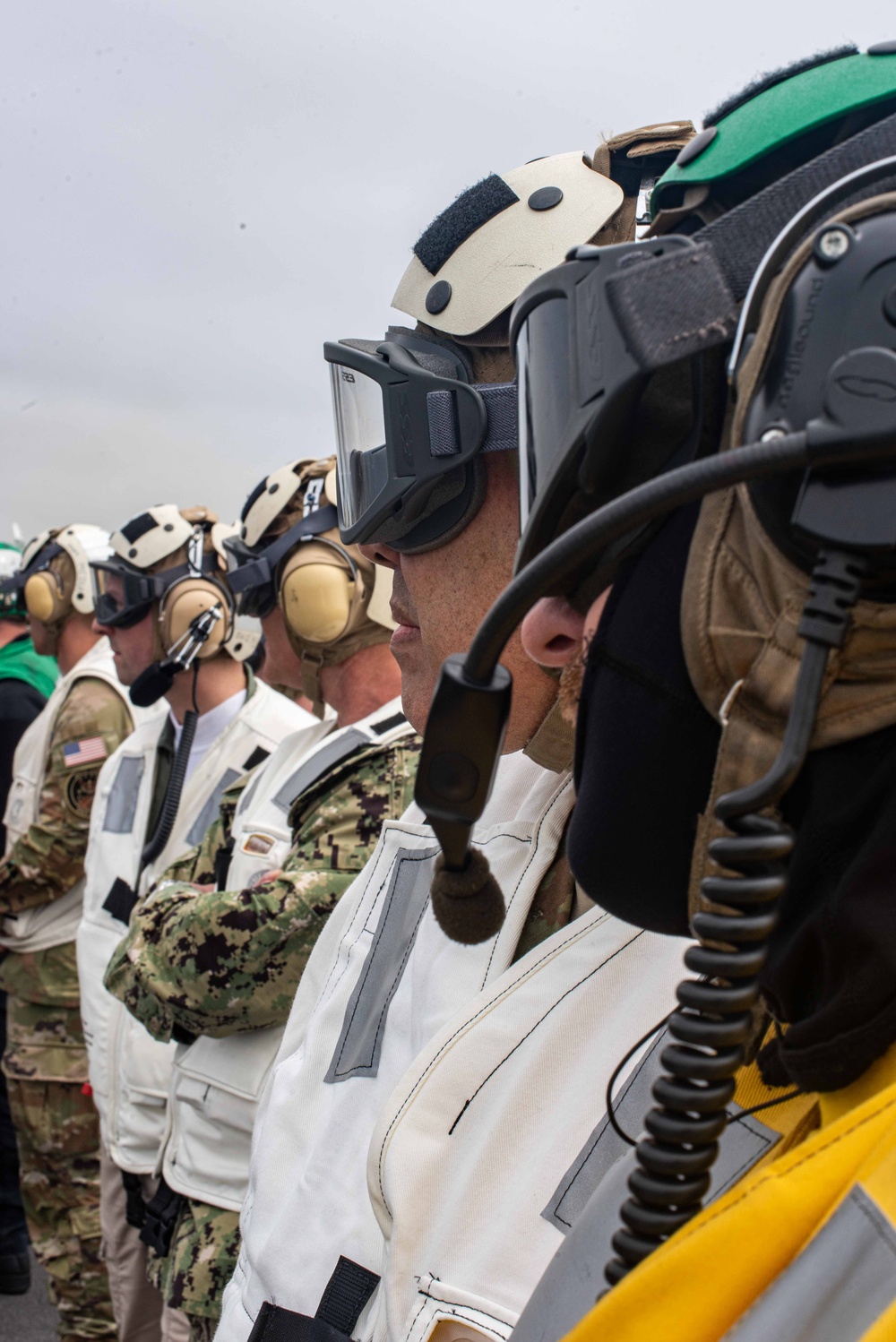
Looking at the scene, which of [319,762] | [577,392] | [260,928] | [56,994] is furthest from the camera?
[56,994]

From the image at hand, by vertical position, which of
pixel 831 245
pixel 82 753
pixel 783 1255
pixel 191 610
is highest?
pixel 831 245

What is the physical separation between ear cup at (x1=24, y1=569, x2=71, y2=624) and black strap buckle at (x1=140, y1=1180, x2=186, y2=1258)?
3926 mm

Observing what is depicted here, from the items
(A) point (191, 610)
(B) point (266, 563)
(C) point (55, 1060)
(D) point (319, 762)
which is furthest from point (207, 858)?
(C) point (55, 1060)

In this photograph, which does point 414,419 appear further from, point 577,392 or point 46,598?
point 46,598

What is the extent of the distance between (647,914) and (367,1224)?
2.98ft

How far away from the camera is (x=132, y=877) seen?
4336 millimetres

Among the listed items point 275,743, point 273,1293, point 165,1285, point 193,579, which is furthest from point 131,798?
point 273,1293

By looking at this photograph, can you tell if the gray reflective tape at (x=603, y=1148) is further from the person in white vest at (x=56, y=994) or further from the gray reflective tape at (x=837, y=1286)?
the person in white vest at (x=56, y=994)

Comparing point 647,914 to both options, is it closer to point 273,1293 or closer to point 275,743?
point 273,1293

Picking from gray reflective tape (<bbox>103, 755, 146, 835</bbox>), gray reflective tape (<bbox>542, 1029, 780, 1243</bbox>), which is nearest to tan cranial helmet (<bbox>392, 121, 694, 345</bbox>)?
gray reflective tape (<bbox>542, 1029, 780, 1243</bbox>)

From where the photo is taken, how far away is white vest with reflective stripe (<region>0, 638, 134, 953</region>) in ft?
17.3

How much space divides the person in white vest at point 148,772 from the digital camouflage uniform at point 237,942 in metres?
0.86

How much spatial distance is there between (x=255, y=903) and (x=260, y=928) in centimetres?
6

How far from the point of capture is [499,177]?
5.81 ft
